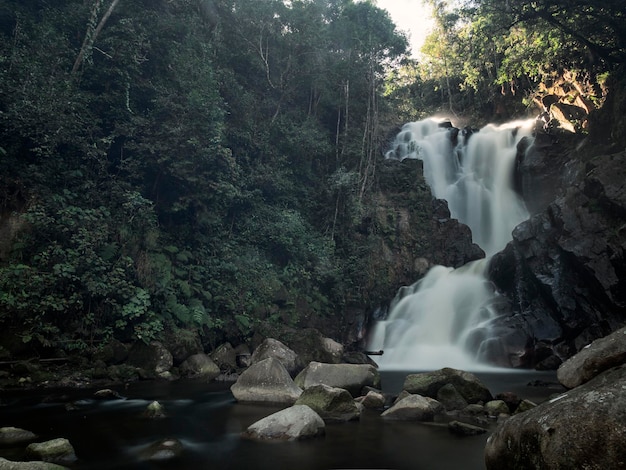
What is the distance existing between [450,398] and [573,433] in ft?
17.9

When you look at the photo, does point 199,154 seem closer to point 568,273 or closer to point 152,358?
point 152,358

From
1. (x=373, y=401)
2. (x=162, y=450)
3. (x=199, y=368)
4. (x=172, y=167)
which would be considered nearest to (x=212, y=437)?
(x=162, y=450)

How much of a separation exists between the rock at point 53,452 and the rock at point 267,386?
4.14 m

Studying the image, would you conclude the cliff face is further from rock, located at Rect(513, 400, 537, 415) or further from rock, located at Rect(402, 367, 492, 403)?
rock, located at Rect(513, 400, 537, 415)

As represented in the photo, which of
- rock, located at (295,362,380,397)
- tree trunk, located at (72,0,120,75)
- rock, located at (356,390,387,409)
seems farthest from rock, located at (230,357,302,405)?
tree trunk, located at (72,0,120,75)

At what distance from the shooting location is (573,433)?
3.47 meters

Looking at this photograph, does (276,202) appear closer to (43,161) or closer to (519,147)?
(43,161)

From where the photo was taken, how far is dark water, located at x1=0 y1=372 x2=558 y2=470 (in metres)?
5.43

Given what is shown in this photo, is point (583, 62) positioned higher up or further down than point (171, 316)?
higher up

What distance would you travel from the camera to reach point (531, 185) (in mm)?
23797

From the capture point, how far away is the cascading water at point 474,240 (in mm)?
16531

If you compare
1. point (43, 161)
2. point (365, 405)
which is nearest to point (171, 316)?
point (43, 161)

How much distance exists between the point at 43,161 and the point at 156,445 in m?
11.4

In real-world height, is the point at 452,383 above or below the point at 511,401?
above
